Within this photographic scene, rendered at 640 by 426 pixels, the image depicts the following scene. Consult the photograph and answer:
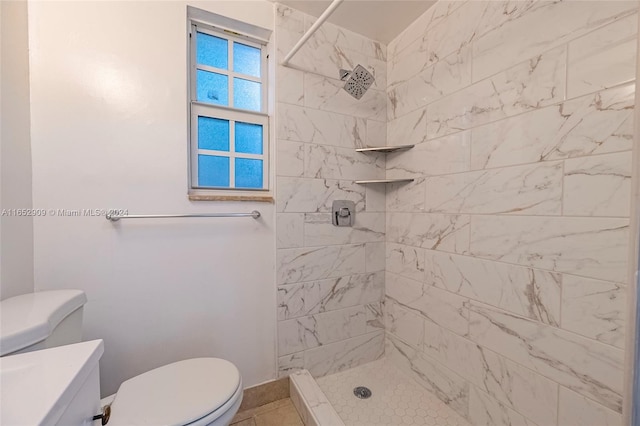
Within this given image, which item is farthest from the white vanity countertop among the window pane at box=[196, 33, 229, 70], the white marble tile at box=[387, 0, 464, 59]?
the white marble tile at box=[387, 0, 464, 59]

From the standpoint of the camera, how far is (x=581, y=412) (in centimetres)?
93

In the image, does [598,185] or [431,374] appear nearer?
[598,185]

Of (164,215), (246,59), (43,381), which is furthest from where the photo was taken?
(246,59)

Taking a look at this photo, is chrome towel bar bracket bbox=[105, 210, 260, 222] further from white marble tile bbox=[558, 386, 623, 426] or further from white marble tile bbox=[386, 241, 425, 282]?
white marble tile bbox=[558, 386, 623, 426]

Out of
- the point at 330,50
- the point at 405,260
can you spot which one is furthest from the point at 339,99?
the point at 405,260

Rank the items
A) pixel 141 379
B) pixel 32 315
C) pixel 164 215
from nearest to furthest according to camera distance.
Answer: pixel 32 315 < pixel 141 379 < pixel 164 215

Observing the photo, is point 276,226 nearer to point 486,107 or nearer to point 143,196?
point 143,196

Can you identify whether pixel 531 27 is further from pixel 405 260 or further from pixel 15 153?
pixel 15 153

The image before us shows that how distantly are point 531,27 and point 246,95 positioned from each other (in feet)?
4.65

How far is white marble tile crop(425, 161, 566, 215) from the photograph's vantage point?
1.01 m

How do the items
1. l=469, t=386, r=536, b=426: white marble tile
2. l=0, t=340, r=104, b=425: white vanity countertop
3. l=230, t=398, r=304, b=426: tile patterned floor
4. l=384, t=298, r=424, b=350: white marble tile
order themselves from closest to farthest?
l=0, t=340, r=104, b=425: white vanity countertop
l=469, t=386, r=536, b=426: white marble tile
l=230, t=398, r=304, b=426: tile patterned floor
l=384, t=298, r=424, b=350: white marble tile

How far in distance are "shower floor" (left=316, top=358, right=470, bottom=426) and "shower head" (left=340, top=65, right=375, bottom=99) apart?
5.89 ft

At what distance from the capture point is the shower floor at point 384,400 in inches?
53.0

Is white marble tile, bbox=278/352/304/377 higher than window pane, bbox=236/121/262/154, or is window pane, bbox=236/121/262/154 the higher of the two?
window pane, bbox=236/121/262/154
